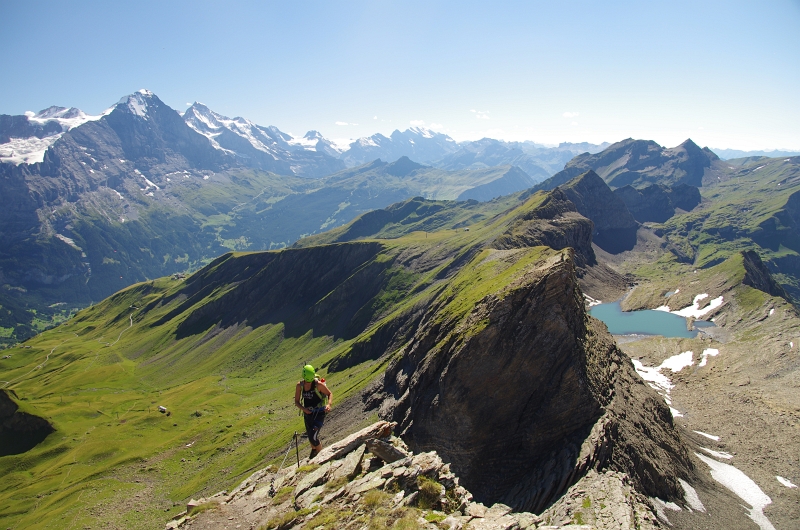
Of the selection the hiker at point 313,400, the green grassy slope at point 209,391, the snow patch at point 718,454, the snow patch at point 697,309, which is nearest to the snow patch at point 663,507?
the snow patch at point 718,454

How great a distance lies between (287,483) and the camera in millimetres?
32531

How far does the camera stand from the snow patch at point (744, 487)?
194ft

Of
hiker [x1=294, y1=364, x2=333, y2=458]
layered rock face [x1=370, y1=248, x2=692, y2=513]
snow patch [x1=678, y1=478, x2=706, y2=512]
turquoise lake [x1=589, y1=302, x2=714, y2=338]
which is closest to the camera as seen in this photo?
hiker [x1=294, y1=364, x2=333, y2=458]

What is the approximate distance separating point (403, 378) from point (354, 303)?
102m

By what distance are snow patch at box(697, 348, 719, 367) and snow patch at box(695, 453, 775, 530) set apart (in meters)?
66.4

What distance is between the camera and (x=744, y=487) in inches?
2657

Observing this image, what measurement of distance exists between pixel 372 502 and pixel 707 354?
487 ft

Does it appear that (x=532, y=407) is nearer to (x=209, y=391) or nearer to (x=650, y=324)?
(x=209, y=391)

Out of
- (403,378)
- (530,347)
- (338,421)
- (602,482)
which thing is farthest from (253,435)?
(602,482)

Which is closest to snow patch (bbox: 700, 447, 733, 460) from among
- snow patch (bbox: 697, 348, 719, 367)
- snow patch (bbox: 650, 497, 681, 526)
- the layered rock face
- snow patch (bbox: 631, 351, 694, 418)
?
the layered rock face

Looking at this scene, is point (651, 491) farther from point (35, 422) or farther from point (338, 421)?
point (35, 422)

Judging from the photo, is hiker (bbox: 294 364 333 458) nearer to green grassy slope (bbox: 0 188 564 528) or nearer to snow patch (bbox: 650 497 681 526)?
green grassy slope (bbox: 0 188 564 528)

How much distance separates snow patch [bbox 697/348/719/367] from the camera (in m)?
130

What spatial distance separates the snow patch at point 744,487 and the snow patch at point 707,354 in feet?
218
